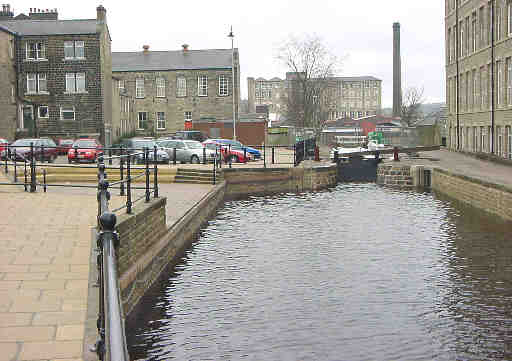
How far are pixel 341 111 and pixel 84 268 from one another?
553 ft

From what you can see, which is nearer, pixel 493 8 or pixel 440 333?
pixel 440 333

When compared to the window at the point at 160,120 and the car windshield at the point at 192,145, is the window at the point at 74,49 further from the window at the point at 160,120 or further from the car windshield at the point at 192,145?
the window at the point at 160,120

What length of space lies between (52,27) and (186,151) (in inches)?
923

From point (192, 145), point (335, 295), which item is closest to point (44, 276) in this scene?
point (335, 295)

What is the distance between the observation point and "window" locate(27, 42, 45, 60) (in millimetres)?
52719

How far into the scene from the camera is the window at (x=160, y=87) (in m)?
73.3

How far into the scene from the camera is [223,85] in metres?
72.3

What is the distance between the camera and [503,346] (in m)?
8.88

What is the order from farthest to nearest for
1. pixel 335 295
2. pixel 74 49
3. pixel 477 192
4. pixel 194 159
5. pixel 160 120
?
pixel 160 120
pixel 74 49
pixel 194 159
pixel 477 192
pixel 335 295

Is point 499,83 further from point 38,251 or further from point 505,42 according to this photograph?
point 38,251

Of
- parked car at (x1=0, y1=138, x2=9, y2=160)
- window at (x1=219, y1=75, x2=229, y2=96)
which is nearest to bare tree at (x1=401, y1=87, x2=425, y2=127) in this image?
window at (x1=219, y1=75, x2=229, y2=96)

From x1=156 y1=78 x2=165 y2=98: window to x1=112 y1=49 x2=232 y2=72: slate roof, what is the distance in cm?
116

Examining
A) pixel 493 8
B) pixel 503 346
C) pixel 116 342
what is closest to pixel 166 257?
pixel 503 346

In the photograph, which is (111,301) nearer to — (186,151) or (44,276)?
(44,276)
